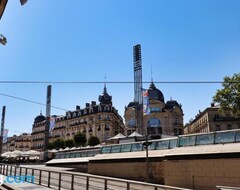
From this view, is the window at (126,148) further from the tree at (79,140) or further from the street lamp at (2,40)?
the tree at (79,140)

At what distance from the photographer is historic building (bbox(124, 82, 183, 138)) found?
291 feet

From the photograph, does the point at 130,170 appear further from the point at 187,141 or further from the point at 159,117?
the point at 159,117

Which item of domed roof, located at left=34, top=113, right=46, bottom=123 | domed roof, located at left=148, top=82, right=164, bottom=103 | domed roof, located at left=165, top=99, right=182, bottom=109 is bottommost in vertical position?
domed roof, located at left=34, top=113, right=46, bottom=123

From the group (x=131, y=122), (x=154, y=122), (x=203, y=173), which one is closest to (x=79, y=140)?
(x=131, y=122)

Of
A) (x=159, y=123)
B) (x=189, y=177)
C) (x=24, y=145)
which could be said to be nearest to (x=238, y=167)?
(x=189, y=177)

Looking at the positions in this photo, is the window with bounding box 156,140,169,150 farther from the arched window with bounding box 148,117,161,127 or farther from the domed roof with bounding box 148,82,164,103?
the domed roof with bounding box 148,82,164,103

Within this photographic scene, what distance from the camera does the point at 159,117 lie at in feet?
292

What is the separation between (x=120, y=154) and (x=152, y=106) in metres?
67.1

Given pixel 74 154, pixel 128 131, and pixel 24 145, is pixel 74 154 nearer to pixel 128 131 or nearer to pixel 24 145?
pixel 128 131

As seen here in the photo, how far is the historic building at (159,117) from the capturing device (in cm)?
8875

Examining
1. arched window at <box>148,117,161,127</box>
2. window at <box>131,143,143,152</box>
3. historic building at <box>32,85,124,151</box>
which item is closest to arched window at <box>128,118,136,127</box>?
arched window at <box>148,117,161,127</box>

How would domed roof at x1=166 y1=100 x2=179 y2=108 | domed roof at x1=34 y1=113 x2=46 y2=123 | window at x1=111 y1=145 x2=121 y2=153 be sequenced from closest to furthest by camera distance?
window at x1=111 y1=145 x2=121 y2=153 < domed roof at x1=166 y1=100 x2=179 y2=108 < domed roof at x1=34 y1=113 x2=46 y2=123

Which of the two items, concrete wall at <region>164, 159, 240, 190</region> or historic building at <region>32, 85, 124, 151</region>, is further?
historic building at <region>32, 85, 124, 151</region>

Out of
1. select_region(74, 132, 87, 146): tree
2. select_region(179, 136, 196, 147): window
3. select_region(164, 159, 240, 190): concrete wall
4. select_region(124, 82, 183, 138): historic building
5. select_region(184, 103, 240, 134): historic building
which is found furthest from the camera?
select_region(124, 82, 183, 138): historic building
